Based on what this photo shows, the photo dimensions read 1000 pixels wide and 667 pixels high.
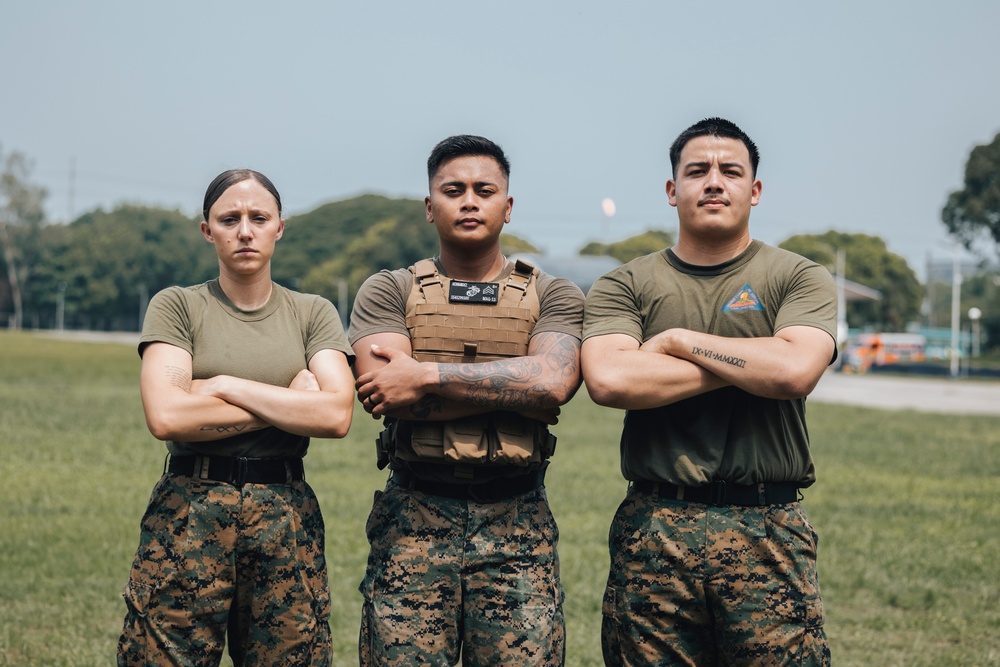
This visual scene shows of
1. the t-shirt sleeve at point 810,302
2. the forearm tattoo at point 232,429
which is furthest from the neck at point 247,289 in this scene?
the t-shirt sleeve at point 810,302

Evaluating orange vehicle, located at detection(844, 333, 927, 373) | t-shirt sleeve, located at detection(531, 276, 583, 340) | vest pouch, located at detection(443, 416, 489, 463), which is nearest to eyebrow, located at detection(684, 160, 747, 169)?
t-shirt sleeve, located at detection(531, 276, 583, 340)

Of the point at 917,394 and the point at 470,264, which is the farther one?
the point at 917,394

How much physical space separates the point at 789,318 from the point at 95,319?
119486 millimetres

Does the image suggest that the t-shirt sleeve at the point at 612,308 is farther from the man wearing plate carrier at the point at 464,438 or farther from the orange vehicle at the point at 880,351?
the orange vehicle at the point at 880,351

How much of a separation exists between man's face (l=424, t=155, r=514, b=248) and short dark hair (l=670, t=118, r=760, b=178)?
0.73 m

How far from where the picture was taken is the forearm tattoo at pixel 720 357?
153 inches

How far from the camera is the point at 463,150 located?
13.8 feet

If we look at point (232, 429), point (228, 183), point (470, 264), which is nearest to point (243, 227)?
point (228, 183)

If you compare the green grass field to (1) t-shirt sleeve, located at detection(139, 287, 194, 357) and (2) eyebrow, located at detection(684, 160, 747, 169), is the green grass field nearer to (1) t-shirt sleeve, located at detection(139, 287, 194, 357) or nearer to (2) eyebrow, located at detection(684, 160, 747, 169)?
(1) t-shirt sleeve, located at detection(139, 287, 194, 357)

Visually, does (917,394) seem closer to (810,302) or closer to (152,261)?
(810,302)

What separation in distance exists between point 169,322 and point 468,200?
126 cm

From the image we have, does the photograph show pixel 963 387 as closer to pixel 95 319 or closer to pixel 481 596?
pixel 481 596

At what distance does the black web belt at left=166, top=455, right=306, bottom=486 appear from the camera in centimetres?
413

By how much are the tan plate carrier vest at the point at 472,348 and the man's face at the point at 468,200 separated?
0.22 meters
